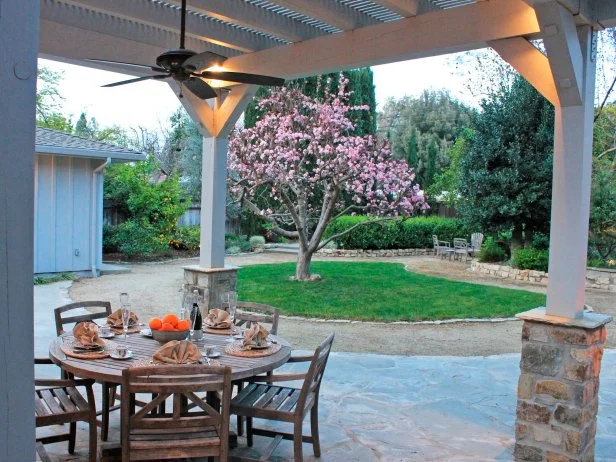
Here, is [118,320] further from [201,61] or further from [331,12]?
[331,12]

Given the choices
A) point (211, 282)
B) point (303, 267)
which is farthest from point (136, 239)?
point (211, 282)

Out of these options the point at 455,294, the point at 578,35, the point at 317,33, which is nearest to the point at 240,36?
the point at 317,33

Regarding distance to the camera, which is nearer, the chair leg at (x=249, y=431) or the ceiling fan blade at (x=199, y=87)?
the chair leg at (x=249, y=431)

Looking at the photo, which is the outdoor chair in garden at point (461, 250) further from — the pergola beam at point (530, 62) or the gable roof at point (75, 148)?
the pergola beam at point (530, 62)

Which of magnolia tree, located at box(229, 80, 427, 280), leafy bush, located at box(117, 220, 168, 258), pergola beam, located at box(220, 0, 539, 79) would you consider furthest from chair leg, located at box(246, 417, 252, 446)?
leafy bush, located at box(117, 220, 168, 258)

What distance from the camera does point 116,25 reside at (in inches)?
199

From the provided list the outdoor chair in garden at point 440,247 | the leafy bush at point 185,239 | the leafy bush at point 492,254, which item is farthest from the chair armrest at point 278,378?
the outdoor chair in garden at point 440,247

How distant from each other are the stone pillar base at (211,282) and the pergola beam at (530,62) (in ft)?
12.4

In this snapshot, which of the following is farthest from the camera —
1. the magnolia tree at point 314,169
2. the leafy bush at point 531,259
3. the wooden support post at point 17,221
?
the leafy bush at point 531,259

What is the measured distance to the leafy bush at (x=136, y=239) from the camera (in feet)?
45.8

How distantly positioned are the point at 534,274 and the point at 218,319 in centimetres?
1041

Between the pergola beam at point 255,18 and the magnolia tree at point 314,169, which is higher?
the pergola beam at point 255,18

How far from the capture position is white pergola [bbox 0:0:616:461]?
1.13 meters

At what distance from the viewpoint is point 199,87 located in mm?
3967
